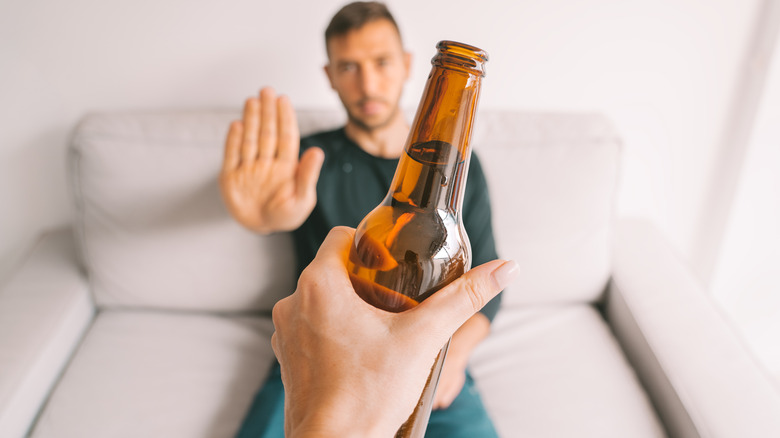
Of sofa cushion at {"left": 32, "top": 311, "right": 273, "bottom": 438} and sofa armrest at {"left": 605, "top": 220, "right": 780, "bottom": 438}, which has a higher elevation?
sofa armrest at {"left": 605, "top": 220, "right": 780, "bottom": 438}

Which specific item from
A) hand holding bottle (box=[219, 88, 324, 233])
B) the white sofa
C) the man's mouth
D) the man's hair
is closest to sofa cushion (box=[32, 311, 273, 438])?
the white sofa

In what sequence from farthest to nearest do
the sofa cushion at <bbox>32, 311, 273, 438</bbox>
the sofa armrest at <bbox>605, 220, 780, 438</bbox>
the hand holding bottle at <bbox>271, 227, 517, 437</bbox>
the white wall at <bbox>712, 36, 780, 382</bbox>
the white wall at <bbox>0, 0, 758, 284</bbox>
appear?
1. the white wall at <bbox>712, 36, 780, 382</bbox>
2. the white wall at <bbox>0, 0, 758, 284</bbox>
3. the sofa cushion at <bbox>32, 311, 273, 438</bbox>
4. the sofa armrest at <bbox>605, 220, 780, 438</bbox>
5. the hand holding bottle at <bbox>271, 227, 517, 437</bbox>

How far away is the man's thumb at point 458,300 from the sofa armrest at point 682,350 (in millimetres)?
704

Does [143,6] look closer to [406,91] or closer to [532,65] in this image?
Result: [406,91]

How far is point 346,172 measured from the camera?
1137mm

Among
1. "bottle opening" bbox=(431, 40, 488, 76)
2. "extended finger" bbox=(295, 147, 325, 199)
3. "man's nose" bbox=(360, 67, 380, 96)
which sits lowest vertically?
"extended finger" bbox=(295, 147, 325, 199)

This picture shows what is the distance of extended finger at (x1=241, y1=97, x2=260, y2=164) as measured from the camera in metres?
0.92

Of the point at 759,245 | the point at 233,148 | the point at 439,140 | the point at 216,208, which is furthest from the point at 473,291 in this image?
the point at 759,245

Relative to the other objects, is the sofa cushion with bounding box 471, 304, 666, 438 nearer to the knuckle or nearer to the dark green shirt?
the dark green shirt

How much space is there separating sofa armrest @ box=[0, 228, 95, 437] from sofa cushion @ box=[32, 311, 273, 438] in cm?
3

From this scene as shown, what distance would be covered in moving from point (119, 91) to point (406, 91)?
79cm

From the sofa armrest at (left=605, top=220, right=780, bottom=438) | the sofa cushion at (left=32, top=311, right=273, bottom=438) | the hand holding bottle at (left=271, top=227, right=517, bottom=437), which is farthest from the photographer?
the sofa cushion at (left=32, top=311, right=273, bottom=438)

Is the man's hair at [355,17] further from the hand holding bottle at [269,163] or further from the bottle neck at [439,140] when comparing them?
the bottle neck at [439,140]

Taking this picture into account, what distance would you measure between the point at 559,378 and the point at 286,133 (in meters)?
0.80
